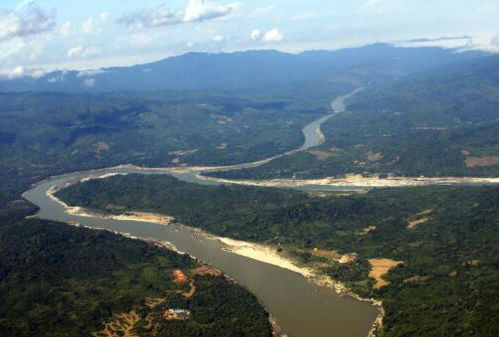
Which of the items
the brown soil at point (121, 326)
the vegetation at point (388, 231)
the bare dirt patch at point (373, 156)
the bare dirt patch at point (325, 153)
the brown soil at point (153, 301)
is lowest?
the bare dirt patch at point (373, 156)

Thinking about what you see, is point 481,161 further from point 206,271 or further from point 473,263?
point 206,271

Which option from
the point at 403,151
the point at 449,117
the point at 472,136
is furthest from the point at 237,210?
the point at 449,117

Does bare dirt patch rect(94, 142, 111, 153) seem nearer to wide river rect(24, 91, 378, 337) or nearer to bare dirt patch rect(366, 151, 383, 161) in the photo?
wide river rect(24, 91, 378, 337)

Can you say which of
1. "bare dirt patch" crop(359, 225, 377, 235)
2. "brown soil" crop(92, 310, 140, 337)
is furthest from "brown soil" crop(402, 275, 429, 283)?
"brown soil" crop(92, 310, 140, 337)

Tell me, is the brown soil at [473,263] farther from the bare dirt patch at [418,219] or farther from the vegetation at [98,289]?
the vegetation at [98,289]

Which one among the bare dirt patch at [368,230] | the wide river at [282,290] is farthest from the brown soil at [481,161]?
the wide river at [282,290]

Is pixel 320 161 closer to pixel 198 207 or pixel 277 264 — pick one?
pixel 198 207

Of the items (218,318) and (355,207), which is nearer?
(218,318)
